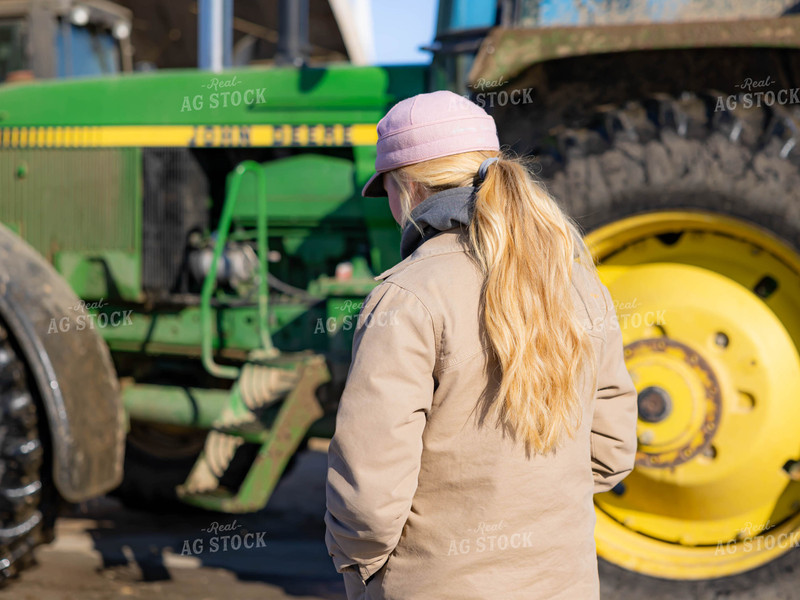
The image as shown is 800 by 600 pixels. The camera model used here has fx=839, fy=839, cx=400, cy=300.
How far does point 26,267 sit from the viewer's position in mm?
3256

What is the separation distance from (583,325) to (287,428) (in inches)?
76.4

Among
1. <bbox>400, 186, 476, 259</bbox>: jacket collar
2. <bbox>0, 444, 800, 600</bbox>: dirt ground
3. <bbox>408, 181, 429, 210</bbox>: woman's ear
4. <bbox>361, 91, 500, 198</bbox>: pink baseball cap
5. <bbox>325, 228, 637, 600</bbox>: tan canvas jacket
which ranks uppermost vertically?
<bbox>361, 91, 500, 198</bbox>: pink baseball cap

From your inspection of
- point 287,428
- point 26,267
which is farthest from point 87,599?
point 26,267

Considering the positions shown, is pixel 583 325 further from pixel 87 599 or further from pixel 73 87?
pixel 73 87

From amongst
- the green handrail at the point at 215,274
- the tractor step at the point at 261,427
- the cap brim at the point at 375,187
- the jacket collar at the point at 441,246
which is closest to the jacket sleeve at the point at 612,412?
the jacket collar at the point at 441,246

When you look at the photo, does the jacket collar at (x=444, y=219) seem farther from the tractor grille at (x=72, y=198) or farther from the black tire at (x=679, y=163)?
the tractor grille at (x=72, y=198)

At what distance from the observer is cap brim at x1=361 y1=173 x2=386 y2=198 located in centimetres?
158

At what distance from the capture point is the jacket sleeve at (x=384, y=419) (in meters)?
1.28

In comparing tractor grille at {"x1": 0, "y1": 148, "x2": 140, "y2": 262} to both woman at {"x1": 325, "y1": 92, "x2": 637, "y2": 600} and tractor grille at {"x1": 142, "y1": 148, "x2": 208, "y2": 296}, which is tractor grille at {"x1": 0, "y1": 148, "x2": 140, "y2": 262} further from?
woman at {"x1": 325, "y1": 92, "x2": 637, "y2": 600}

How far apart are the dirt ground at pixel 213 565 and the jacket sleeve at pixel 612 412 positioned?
1.26 m

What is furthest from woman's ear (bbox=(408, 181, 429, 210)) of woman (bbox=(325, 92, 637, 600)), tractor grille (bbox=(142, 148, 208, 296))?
tractor grille (bbox=(142, 148, 208, 296))

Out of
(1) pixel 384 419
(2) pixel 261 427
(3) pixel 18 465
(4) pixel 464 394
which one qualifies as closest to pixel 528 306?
(4) pixel 464 394

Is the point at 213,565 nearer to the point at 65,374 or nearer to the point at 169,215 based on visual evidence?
the point at 65,374

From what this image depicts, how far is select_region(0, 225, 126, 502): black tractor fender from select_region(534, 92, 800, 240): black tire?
1842mm
